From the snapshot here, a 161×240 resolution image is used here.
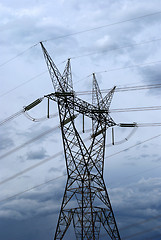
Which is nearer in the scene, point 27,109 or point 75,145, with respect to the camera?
point 75,145

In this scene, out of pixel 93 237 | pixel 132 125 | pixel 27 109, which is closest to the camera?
pixel 93 237

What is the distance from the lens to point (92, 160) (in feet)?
119

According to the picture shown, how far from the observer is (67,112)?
1409 inches

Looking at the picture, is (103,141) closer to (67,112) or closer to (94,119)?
(94,119)

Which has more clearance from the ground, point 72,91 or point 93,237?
point 72,91

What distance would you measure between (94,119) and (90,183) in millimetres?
7141

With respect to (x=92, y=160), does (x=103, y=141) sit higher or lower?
higher

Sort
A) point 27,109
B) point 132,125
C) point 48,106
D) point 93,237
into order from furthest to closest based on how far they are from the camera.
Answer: point 132,125 < point 27,109 < point 48,106 < point 93,237

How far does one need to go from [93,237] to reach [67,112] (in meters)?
12.1

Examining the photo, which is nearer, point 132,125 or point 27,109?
point 27,109

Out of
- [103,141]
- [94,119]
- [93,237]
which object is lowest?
[93,237]

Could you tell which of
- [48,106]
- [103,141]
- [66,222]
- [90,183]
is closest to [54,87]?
[48,106]

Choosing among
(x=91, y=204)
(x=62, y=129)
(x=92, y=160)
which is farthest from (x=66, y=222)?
(x=62, y=129)

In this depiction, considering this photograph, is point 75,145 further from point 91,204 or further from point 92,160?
point 91,204
